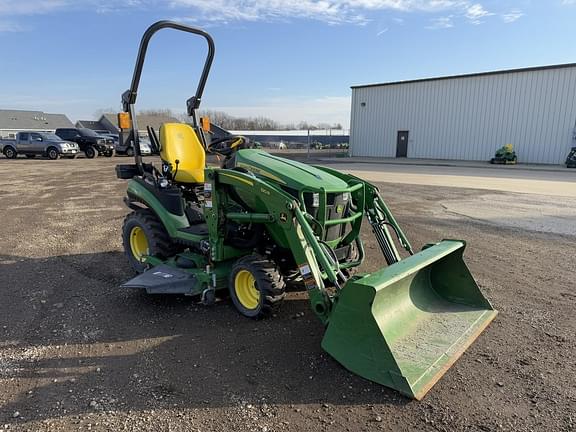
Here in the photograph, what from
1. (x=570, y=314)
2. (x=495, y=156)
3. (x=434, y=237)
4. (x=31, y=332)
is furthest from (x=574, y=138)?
(x=31, y=332)

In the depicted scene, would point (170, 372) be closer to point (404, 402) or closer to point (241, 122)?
point (404, 402)

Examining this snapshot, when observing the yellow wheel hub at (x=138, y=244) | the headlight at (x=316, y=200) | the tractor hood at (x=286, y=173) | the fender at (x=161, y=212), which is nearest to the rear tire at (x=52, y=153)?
the yellow wheel hub at (x=138, y=244)

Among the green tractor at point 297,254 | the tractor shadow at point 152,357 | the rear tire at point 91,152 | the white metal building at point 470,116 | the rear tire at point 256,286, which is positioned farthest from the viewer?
the rear tire at point 91,152

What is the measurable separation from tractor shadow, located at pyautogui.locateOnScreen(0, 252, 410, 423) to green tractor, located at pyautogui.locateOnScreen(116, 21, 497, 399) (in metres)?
0.22

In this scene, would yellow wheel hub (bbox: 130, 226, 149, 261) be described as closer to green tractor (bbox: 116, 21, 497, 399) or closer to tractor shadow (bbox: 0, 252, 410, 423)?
green tractor (bbox: 116, 21, 497, 399)

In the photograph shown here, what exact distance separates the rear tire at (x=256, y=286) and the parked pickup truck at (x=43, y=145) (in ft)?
80.9

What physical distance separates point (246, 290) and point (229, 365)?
34.1 inches

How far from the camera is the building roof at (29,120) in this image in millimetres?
56000

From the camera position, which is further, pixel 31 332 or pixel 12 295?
pixel 12 295

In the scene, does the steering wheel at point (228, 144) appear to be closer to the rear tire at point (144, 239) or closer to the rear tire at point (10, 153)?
the rear tire at point (144, 239)

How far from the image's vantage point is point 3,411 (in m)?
2.53

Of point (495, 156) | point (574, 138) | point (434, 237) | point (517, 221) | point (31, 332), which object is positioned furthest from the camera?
point (495, 156)

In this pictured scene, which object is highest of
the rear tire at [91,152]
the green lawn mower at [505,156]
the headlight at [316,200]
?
the headlight at [316,200]

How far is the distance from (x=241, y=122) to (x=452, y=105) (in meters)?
65.7
